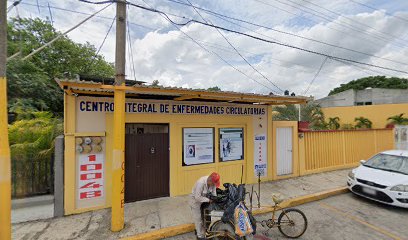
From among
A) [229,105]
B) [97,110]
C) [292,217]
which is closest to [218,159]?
[229,105]

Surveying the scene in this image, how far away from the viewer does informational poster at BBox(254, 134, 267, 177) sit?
7.64 metres

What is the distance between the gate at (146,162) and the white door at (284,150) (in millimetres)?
4401

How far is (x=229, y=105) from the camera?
7.12m

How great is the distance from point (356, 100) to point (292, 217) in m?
25.3

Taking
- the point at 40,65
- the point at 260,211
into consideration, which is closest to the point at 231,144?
the point at 260,211

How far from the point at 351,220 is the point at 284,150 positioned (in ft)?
11.0

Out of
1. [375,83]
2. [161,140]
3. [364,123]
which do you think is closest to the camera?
[161,140]

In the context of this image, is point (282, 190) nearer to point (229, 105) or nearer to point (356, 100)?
point (229, 105)

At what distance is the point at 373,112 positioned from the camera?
18.7 metres

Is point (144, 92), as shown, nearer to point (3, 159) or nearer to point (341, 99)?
point (3, 159)

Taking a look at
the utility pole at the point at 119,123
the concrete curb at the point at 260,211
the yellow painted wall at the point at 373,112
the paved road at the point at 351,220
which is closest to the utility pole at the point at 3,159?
the utility pole at the point at 119,123

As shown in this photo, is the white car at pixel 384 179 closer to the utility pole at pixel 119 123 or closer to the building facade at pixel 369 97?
the utility pole at pixel 119 123

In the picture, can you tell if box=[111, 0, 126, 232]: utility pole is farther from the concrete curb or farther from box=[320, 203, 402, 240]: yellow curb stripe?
box=[320, 203, 402, 240]: yellow curb stripe

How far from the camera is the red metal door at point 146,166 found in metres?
5.77
